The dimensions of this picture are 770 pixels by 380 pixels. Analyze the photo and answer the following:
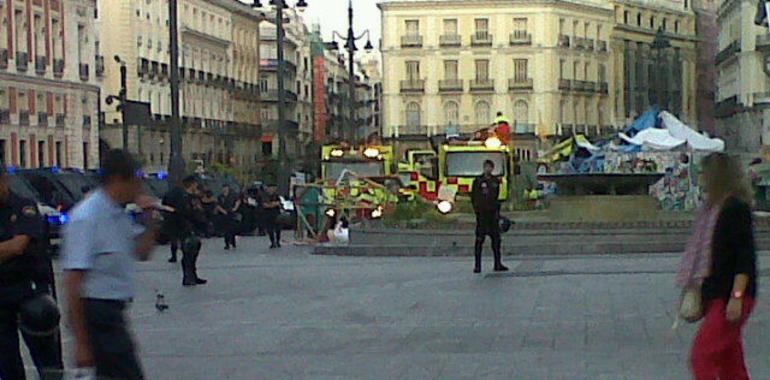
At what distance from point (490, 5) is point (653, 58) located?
19.4 m

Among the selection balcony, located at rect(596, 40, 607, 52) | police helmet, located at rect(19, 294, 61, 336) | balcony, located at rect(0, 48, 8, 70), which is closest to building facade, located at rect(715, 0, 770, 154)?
balcony, located at rect(596, 40, 607, 52)

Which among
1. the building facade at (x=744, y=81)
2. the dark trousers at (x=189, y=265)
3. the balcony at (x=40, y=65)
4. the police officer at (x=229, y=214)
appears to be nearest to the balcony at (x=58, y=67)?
the balcony at (x=40, y=65)

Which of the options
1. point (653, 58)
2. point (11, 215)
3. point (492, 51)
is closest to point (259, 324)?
point (11, 215)

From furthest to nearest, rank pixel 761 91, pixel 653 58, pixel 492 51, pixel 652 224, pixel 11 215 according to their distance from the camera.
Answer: pixel 653 58 → pixel 492 51 → pixel 761 91 → pixel 652 224 → pixel 11 215

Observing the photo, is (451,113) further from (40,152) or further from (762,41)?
(40,152)

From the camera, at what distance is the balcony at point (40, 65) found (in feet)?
232

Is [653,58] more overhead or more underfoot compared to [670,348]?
more overhead

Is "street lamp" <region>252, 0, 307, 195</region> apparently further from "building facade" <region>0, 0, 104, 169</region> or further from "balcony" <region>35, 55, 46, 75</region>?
"balcony" <region>35, 55, 46, 75</region>

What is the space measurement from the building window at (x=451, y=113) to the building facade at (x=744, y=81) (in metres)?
18.1

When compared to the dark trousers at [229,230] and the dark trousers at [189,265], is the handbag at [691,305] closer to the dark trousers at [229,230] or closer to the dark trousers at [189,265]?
→ the dark trousers at [189,265]

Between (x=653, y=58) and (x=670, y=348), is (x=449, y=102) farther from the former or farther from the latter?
(x=670, y=348)

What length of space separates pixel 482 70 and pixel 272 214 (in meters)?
76.4

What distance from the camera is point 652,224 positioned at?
29.2 meters

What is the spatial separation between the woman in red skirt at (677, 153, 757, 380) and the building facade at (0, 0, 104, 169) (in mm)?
56637
